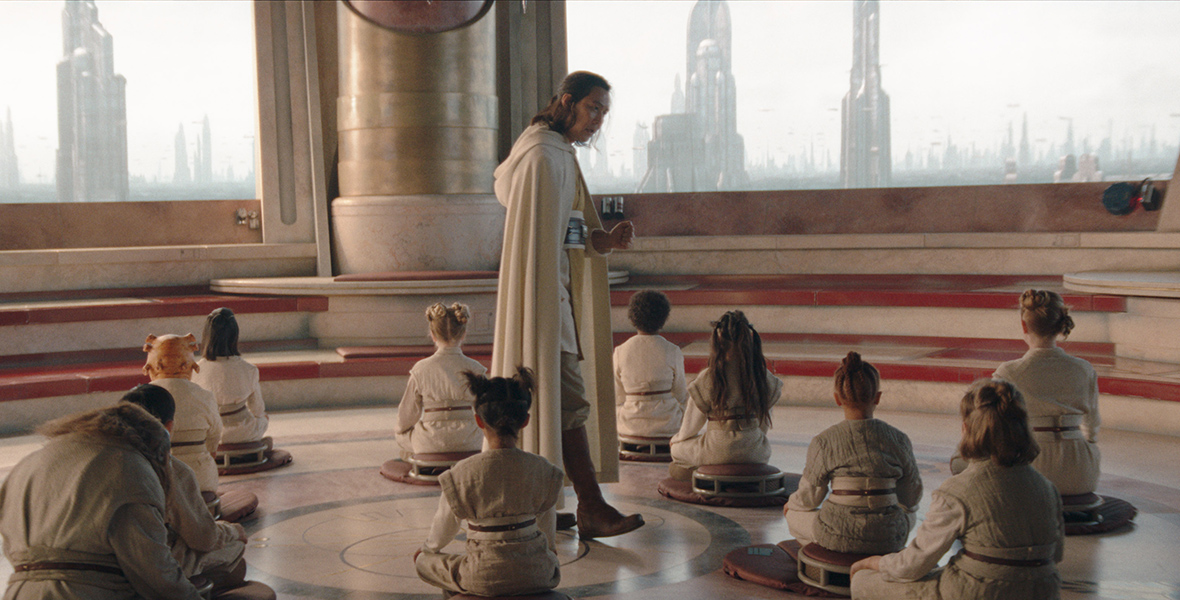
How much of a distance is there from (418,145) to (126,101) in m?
3.05

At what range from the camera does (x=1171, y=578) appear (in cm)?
329

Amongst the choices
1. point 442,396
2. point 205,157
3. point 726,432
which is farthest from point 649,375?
point 205,157

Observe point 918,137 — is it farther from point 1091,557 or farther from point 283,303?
point 1091,557

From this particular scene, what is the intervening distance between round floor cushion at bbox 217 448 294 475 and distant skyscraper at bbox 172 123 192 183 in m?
4.83

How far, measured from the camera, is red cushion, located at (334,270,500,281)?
740 centimetres

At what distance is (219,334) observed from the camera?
4.70m

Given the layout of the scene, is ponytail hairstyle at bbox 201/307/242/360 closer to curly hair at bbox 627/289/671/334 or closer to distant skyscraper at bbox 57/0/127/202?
curly hair at bbox 627/289/671/334

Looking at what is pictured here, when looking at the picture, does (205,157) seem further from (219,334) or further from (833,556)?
(833,556)

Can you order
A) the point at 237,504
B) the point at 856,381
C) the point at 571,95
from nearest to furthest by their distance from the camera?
the point at 856,381
the point at 571,95
the point at 237,504

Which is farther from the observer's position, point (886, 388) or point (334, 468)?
point (886, 388)

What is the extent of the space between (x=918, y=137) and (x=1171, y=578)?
6.38 meters

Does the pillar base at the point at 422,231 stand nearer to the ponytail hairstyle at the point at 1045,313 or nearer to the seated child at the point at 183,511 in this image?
the ponytail hairstyle at the point at 1045,313

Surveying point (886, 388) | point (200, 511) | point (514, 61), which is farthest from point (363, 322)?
point (200, 511)

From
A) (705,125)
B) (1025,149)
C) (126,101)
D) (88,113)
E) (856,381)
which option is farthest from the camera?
(705,125)
